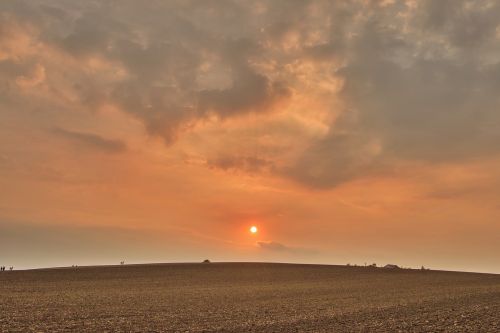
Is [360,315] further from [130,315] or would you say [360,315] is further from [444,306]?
[130,315]

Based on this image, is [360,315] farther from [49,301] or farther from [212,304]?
[49,301]

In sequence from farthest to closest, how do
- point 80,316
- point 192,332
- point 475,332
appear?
1. point 80,316
2. point 192,332
3. point 475,332

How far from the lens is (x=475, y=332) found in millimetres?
26875

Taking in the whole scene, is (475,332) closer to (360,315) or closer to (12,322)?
(360,315)

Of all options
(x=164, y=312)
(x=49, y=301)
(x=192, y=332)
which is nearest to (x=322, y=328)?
(x=192, y=332)

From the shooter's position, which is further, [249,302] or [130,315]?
[249,302]

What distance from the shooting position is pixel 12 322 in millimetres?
32312

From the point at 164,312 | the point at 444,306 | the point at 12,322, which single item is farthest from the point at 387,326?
the point at 12,322

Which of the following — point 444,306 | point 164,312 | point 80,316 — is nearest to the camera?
point 80,316

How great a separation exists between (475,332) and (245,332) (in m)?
12.2

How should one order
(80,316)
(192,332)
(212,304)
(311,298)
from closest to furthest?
(192,332) < (80,316) < (212,304) < (311,298)

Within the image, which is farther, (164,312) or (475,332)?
(164,312)

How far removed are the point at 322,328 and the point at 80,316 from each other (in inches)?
677

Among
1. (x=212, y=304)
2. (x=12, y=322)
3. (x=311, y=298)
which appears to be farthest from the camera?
(x=311, y=298)
